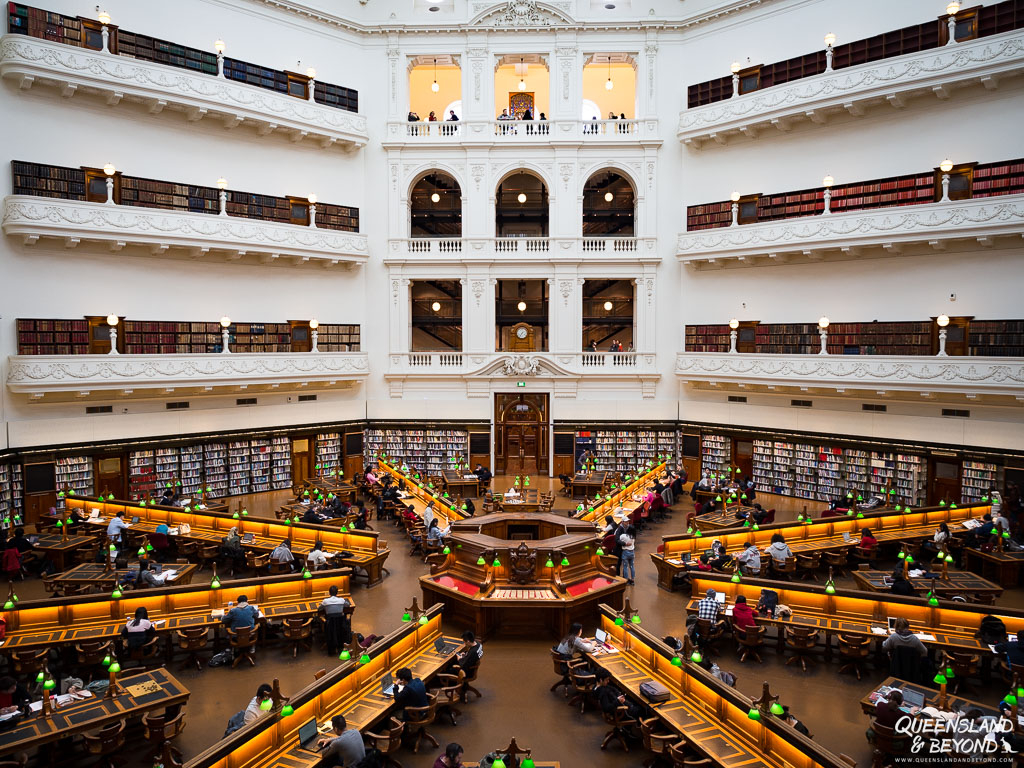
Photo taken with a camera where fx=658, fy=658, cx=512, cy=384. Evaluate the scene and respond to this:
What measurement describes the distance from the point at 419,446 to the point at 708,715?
15.5 m

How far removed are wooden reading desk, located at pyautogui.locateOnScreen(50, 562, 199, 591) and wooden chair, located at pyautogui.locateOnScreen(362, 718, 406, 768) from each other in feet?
18.5

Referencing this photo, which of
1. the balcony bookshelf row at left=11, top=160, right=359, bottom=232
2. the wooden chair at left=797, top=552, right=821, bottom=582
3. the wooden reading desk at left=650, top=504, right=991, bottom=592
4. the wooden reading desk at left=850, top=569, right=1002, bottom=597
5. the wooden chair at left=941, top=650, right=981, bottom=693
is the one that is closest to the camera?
the wooden chair at left=941, top=650, right=981, bottom=693

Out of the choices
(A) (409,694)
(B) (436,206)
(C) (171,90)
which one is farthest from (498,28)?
(A) (409,694)

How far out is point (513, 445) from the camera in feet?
70.7

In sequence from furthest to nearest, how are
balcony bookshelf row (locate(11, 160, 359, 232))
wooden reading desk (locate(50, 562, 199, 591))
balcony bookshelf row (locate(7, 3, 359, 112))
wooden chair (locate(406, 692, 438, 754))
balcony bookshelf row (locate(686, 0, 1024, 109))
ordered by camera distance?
balcony bookshelf row (locate(11, 160, 359, 232)) → balcony bookshelf row (locate(7, 3, 359, 112)) → balcony bookshelf row (locate(686, 0, 1024, 109)) → wooden reading desk (locate(50, 562, 199, 591)) → wooden chair (locate(406, 692, 438, 754))

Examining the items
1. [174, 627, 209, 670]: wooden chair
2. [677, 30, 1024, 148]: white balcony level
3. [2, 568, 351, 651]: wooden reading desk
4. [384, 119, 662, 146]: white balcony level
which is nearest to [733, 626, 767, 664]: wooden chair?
[2, 568, 351, 651]: wooden reading desk

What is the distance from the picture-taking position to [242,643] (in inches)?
360

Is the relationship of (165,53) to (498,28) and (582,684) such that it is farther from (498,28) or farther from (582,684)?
(582,684)

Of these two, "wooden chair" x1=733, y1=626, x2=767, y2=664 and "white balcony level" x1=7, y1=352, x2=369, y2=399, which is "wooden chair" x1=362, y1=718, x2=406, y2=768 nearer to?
"wooden chair" x1=733, y1=626, x2=767, y2=664

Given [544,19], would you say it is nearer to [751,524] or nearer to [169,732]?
[751,524]

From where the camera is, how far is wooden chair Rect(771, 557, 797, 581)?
11812 mm

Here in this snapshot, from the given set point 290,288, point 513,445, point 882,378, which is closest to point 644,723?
point 882,378

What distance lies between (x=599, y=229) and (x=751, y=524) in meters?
15.0

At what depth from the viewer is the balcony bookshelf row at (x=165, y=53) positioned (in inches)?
619
